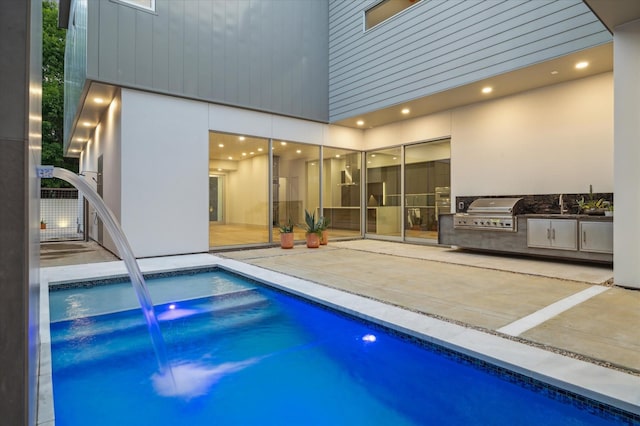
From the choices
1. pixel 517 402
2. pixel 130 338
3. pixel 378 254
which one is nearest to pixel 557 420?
pixel 517 402

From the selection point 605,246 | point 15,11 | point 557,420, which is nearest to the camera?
point 15,11

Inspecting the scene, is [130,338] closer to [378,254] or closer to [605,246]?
[378,254]

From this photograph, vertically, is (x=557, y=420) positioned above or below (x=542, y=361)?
below

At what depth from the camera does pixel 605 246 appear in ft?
17.7

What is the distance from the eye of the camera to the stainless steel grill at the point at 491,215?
660cm

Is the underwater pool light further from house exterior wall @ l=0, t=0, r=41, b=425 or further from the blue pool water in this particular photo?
house exterior wall @ l=0, t=0, r=41, b=425

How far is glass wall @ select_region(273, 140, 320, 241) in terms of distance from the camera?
8844 mm

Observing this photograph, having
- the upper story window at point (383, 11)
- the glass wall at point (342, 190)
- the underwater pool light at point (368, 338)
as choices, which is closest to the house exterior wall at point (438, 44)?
the upper story window at point (383, 11)

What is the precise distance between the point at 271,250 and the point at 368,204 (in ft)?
12.2

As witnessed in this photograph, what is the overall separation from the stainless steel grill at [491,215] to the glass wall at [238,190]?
14.6ft

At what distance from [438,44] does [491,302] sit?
545 cm

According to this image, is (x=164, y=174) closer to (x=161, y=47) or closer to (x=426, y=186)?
(x=161, y=47)

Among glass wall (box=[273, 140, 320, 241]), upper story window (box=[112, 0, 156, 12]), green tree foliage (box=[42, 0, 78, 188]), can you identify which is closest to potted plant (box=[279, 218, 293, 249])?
glass wall (box=[273, 140, 320, 241])

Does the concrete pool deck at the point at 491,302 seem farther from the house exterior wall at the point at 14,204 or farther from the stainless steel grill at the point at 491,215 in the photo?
the house exterior wall at the point at 14,204
